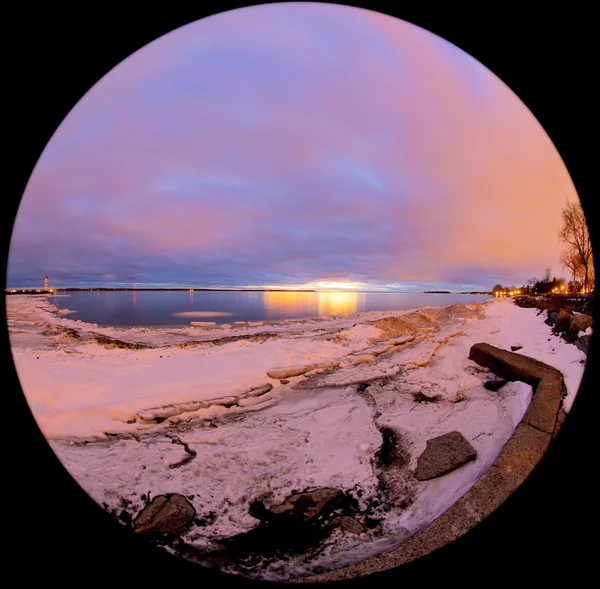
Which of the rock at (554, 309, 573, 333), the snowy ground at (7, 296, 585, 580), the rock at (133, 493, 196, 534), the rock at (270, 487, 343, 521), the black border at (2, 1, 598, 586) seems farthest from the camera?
the rock at (554, 309, 573, 333)

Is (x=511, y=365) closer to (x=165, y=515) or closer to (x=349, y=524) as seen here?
(x=349, y=524)

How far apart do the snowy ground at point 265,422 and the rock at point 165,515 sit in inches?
5.4

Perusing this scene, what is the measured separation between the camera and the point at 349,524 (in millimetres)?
2711

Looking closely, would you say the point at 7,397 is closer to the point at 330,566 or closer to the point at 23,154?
the point at 23,154

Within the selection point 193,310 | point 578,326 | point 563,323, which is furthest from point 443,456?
point 193,310

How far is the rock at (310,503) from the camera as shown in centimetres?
281

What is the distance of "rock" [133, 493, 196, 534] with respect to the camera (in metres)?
2.60

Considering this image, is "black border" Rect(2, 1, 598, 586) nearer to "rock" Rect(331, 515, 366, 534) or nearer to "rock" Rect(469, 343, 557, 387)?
"rock" Rect(331, 515, 366, 534)

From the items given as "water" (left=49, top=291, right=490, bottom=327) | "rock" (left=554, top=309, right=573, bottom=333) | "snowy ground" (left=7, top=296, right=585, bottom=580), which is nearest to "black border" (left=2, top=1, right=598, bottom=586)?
"snowy ground" (left=7, top=296, right=585, bottom=580)

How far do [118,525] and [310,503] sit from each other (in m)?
2.02

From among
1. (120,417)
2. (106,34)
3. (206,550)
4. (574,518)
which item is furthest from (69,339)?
(574,518)

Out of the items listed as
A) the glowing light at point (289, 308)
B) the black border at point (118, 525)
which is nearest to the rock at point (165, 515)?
the black border at point (118, 525)

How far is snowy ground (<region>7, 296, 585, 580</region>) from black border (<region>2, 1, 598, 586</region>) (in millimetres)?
1361

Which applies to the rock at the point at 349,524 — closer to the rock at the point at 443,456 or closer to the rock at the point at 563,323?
the rock at the point at 443,456
